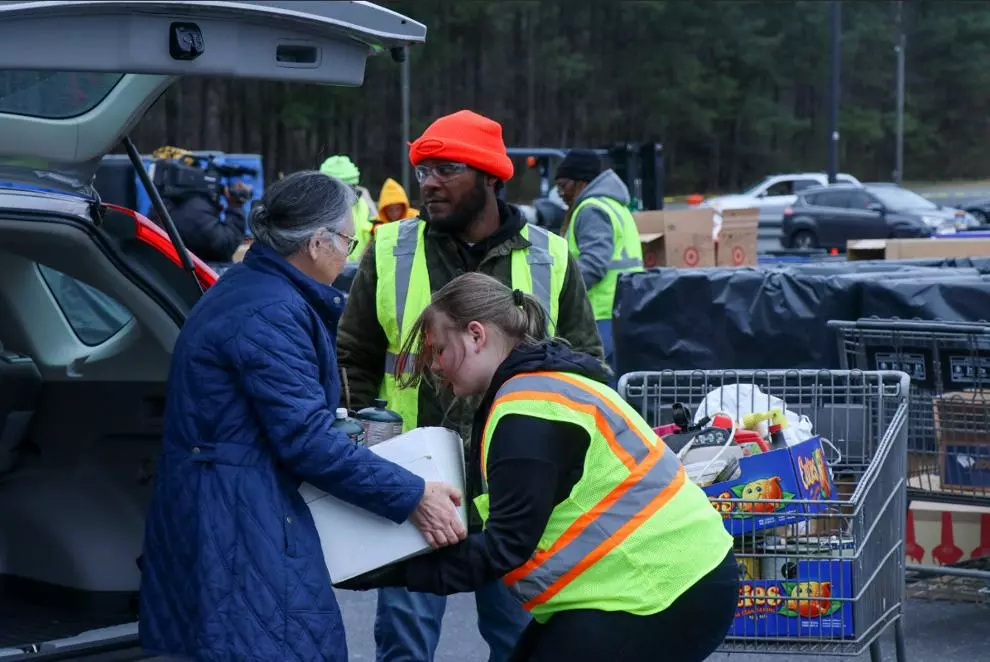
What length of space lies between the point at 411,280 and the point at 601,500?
56.3 inches

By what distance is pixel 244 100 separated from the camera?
151ft

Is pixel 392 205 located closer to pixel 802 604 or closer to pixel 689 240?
pixel 689 240

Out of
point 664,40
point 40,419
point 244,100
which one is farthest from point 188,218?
point 664,40

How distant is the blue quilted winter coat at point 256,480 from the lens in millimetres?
3270

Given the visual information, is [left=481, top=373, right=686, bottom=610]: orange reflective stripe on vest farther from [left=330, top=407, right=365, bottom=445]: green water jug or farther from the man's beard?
the man's beard

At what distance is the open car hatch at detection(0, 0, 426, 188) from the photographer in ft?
9.61

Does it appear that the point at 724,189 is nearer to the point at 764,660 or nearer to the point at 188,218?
the point at 188,218

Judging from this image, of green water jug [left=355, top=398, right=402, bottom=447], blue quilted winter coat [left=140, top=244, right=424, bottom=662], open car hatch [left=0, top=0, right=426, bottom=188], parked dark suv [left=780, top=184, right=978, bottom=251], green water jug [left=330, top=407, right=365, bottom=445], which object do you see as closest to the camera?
open car hatch [left=0, top=0, right=426, bottom=188]

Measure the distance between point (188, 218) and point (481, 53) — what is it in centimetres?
4394

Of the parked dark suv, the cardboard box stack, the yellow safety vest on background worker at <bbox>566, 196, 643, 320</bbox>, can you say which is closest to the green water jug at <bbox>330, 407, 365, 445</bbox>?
the yellow safety vest on background worker at <bbox>566, 196, 643, 320</bbox>

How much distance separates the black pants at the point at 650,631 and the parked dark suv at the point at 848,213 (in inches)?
1108

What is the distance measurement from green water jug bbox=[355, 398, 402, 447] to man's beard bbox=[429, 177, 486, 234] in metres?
0.68

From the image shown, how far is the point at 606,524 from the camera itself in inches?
120

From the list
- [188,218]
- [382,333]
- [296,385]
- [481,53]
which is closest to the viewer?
[296,385]
